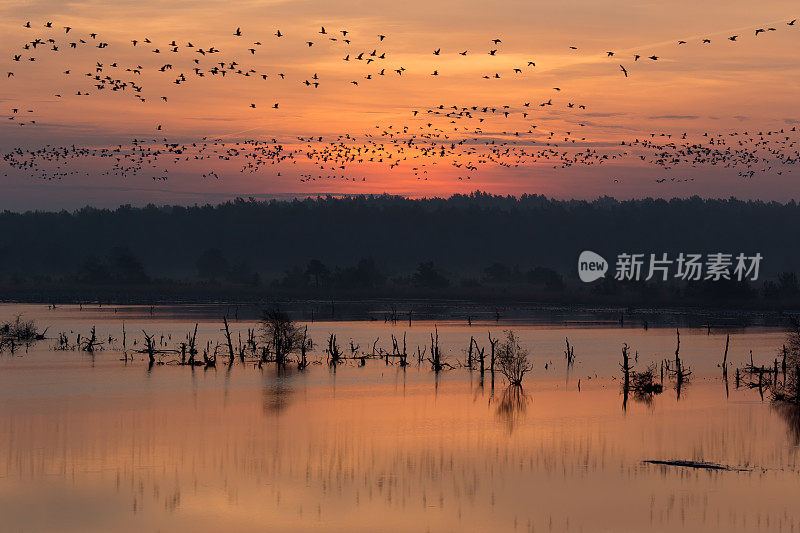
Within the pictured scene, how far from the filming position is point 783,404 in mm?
62062

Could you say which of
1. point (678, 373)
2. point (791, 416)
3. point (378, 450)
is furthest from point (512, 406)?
point (378, 450)

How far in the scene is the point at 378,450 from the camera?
4925 cm

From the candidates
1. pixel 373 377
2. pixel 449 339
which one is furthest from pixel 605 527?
pixel 449 339

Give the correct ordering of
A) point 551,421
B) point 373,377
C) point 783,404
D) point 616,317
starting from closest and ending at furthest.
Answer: point 551,421, point 783,404, point 373,377, point 616,317

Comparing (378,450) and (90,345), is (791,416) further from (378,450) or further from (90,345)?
(90,345)

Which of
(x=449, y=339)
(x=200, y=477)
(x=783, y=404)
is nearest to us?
(x=200, y=477)

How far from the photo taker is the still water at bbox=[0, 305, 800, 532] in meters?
36.6

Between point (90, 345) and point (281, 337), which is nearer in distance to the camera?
point (281, 337)

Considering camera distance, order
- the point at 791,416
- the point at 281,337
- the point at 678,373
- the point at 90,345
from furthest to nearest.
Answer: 1. the point at 90,345
2. the point at 281,337
3. the point at 678,373
4. the point at 791,416

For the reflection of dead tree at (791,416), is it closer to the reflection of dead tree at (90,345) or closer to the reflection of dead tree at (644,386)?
the reflection of dead tree at (644,386)

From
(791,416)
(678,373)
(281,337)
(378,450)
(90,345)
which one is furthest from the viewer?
(90,345)

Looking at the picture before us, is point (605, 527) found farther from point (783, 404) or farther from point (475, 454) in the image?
point (783, 404)

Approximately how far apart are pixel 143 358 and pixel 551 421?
4128cm

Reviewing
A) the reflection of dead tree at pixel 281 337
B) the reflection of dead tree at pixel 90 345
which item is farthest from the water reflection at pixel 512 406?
the reflection of dead tree at pixel 90 345
